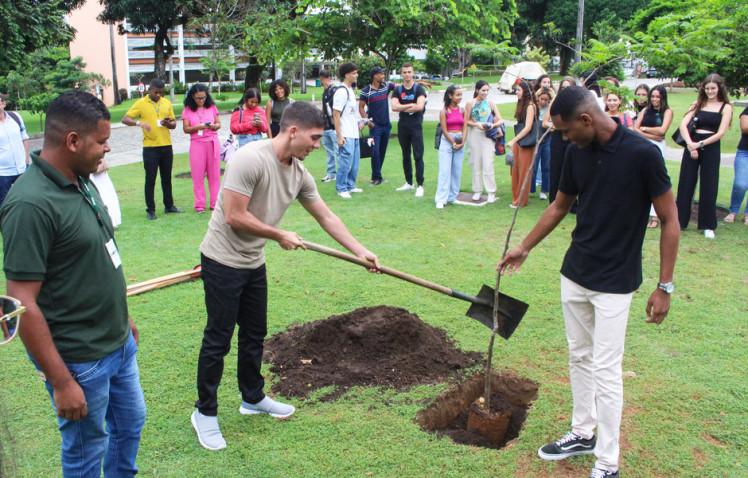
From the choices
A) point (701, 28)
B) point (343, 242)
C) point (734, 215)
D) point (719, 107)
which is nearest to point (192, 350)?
point (343, 242)

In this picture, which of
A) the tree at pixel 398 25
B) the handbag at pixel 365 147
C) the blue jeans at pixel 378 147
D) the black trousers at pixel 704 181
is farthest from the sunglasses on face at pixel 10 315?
the tree at pixel 398 25

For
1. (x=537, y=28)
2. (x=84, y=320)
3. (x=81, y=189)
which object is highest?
(x=537, y=28)

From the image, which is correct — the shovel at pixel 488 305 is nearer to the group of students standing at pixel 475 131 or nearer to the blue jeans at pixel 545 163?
the group of students standing at pixel 475 131

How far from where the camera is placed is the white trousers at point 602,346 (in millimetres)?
3398

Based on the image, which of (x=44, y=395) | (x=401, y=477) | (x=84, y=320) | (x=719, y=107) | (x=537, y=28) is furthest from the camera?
(x=537, y=28)

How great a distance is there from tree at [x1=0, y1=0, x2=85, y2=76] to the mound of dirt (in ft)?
63.3

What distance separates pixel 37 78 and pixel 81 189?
82.1 ft

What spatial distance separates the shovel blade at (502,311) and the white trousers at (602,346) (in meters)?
0.64

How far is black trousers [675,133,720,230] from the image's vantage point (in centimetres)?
843

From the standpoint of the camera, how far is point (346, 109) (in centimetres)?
1065

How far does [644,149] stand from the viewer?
10.7 ft

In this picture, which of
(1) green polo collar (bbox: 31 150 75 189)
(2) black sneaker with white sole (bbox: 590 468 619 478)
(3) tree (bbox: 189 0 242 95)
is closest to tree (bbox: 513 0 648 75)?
(3) tree (bbox: 189 0 242 95)

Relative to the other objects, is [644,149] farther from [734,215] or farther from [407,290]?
[734,215]

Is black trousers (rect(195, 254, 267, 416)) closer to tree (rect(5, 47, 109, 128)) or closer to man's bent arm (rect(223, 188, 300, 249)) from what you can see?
man's bent arm (rect(223, 188, 300, 249))
